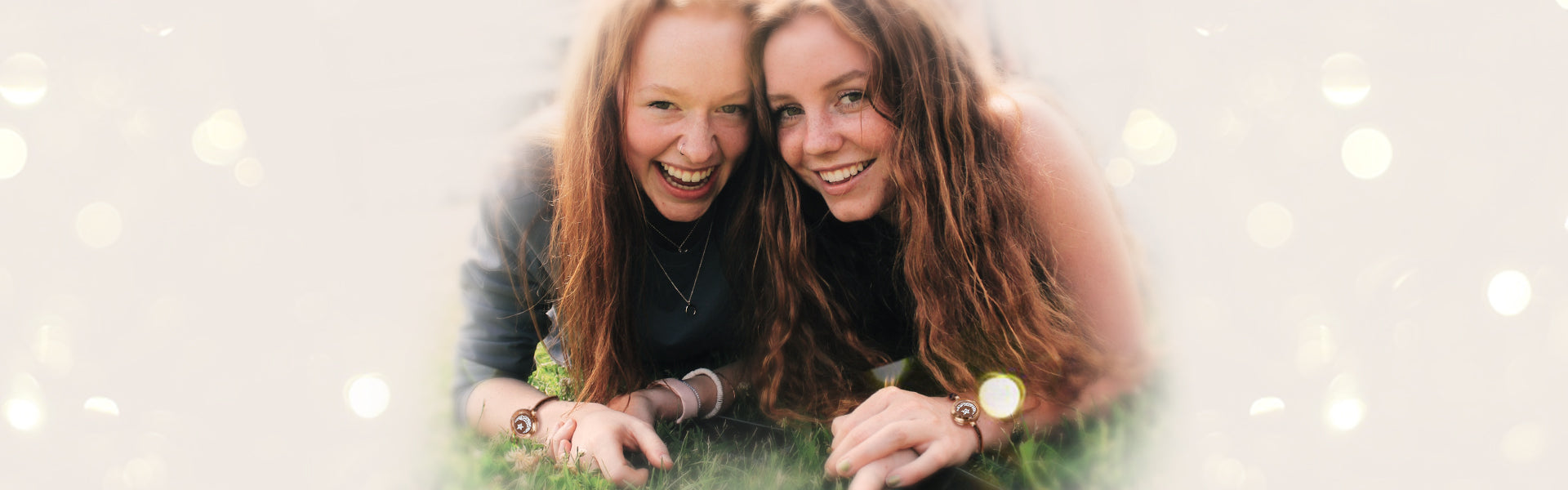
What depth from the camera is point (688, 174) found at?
2.02 m

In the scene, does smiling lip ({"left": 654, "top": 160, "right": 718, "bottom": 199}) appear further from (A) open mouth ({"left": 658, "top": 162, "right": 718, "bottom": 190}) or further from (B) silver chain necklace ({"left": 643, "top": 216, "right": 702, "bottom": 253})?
(B) silver chain necklace ({"left": 643, "top": 216, "right": 702, "bottom": 253})

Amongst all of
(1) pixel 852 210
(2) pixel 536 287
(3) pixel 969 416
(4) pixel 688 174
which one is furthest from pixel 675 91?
(3) pixel 969 416

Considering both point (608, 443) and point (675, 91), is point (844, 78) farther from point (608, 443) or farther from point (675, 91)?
point (608, 443)

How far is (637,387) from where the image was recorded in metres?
2.09

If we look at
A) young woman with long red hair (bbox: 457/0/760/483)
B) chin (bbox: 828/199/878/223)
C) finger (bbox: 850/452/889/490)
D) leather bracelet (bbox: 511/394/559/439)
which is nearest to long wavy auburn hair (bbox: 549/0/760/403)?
young woman with long red hair (bbox: 457/0/760/483)

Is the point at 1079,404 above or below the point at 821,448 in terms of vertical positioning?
above

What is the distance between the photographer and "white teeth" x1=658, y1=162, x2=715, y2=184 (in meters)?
2.02

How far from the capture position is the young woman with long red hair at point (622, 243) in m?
1.88

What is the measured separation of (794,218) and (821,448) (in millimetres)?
476

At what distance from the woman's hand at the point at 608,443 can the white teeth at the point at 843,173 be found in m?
0.58

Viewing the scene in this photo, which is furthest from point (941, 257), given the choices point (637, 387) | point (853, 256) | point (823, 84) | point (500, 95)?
point (500, 95)

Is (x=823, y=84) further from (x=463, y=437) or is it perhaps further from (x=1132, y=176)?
(x=463, y=437)

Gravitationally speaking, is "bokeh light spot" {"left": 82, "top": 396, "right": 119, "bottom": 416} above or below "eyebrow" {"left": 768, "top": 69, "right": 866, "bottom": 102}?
below

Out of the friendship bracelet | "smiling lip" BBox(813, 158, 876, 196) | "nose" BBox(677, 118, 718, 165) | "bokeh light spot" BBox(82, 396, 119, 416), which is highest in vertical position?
Result: "smiling lip" BBox(813, 158, 876, 196)
